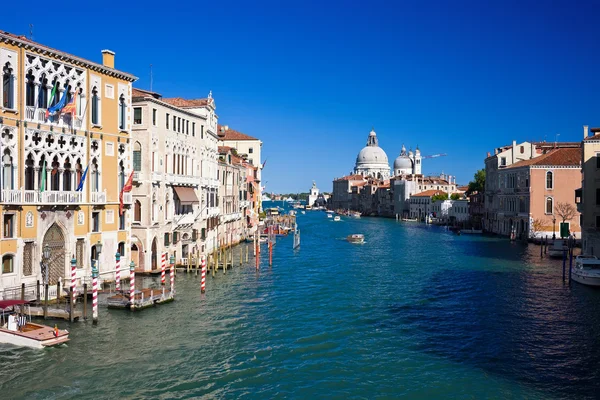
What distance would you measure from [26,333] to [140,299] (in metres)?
4.47

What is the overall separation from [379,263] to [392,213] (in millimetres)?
78506

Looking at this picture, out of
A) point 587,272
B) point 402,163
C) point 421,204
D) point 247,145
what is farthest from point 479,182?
point 402,163

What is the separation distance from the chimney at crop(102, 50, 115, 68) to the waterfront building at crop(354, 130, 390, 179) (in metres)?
145

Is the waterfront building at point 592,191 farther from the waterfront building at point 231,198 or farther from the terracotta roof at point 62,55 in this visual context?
the terracotta roof at point 62,55

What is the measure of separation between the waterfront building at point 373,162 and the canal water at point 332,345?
141 meters

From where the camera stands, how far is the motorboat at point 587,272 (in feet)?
75.2

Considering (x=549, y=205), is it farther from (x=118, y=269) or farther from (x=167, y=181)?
(x=118, y=269)

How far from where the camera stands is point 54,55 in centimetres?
1806

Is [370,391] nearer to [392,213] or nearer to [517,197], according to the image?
[517,197]

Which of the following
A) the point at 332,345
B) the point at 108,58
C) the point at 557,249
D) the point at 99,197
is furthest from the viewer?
the point at 557,249

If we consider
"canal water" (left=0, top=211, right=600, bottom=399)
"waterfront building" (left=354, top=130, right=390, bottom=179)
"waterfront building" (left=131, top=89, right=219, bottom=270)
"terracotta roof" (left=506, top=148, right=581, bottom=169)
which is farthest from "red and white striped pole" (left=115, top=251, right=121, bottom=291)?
"waterfront building" (left=354, top=130, right=390, bottom=179)

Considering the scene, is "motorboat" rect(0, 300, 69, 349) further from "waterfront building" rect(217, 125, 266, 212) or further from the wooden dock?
"waterfront building" rect(217, 125, 266, 212)

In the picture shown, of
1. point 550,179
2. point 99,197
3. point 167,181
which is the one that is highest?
point 550,179

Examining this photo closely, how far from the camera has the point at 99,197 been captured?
797 inches
